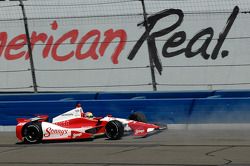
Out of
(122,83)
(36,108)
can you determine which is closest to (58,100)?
(36,108)

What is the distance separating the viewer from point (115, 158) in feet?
34.3

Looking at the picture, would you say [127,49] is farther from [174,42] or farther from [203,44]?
[203,44]

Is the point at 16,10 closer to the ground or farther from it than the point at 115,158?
farther from it

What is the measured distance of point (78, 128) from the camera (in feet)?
41.5

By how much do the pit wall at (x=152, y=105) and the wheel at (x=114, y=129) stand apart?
5.88 ft

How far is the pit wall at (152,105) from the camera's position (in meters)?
13.6

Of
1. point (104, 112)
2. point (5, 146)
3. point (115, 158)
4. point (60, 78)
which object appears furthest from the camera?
point (60, 78)

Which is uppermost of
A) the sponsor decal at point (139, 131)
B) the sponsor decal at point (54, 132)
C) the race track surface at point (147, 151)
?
the sponsor decal at point (54, 132)

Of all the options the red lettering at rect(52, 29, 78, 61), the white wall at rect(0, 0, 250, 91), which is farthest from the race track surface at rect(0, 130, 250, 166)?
the red lettering at rect(52, 29, 78, 61)

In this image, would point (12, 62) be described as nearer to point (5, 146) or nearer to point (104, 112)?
point (104, 112)

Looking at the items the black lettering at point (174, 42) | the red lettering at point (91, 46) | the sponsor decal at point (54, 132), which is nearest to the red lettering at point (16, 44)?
the red lettering at point (91, 46)

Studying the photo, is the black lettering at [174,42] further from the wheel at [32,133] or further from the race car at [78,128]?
the wheel at [32,133]

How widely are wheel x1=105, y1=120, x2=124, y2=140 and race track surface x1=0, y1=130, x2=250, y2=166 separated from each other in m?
0.15

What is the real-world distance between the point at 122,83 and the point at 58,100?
4828 millimetres
